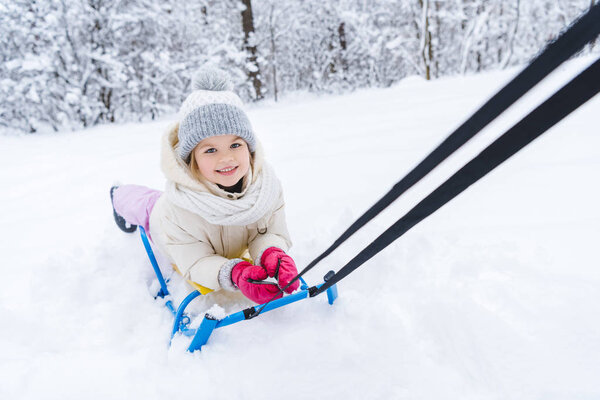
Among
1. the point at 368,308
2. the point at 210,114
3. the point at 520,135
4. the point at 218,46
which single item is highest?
the point at 520,135

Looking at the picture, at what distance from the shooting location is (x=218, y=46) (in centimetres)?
815

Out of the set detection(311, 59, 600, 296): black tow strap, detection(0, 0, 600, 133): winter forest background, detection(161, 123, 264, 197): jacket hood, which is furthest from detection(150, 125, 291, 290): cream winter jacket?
detection(0, 0, 600, 133): winter forest background

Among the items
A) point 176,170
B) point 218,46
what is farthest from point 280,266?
point 218,46

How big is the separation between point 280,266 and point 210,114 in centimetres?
62

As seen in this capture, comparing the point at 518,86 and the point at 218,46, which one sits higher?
the point at 518,86

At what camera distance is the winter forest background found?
6254 millimetres

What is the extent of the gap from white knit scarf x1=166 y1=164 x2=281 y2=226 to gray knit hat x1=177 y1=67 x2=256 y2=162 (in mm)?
158

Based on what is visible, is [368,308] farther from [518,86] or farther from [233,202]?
[518,86]

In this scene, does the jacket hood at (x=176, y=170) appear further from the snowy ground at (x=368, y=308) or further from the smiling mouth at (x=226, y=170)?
the snowy ground at (x=368, y=308)

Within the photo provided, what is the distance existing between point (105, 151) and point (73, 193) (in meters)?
1.50

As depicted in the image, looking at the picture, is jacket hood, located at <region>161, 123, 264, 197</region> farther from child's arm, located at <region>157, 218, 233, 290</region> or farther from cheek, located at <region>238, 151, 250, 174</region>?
child's arm, located at <region>157, 218, 233, 290</region>

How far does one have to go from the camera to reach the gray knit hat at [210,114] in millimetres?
1276

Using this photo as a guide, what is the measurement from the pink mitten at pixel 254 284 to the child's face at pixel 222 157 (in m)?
0.35

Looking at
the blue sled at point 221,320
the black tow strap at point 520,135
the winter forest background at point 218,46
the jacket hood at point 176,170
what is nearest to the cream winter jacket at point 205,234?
the jacket hood at point 176,170
